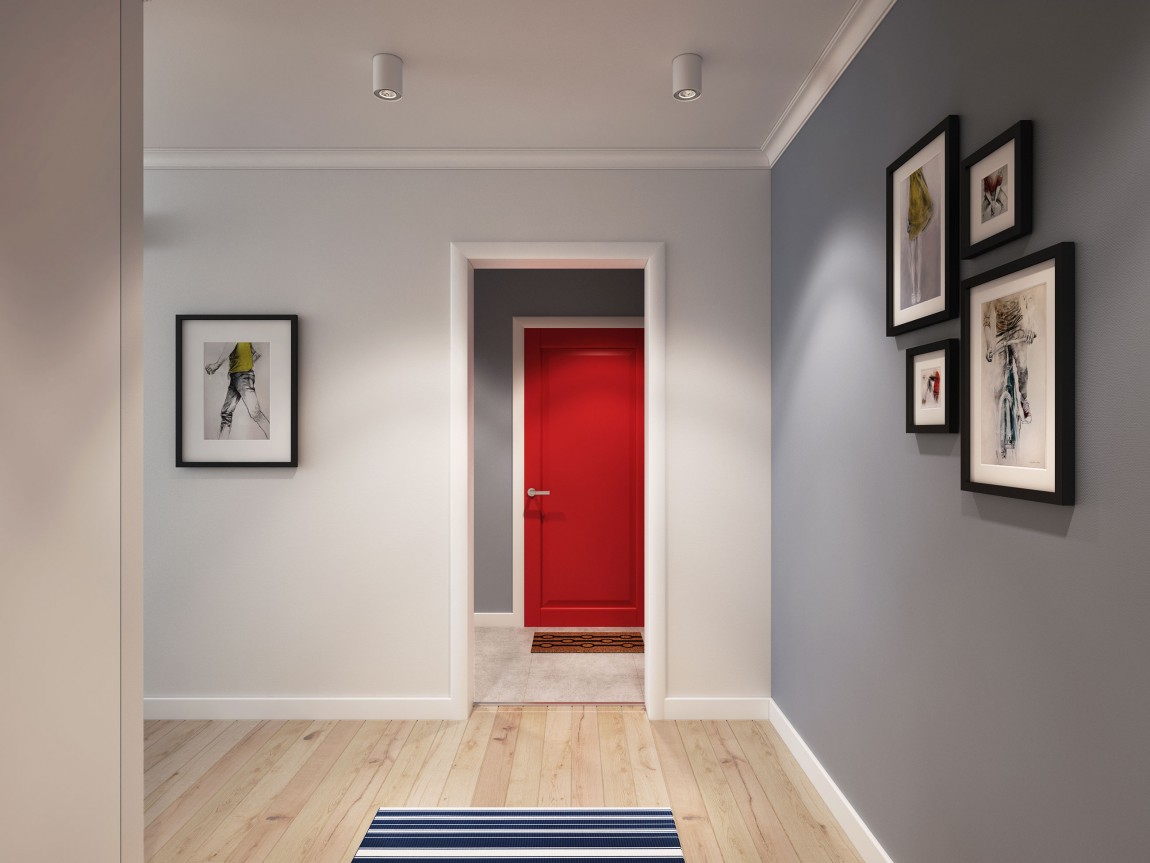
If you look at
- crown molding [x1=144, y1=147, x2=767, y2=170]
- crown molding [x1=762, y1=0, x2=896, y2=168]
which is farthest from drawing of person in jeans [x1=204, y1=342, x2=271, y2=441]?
crown molding [x1=762, y1=0, x2=896, y2=168]

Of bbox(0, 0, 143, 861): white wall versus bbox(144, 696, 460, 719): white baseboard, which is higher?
bbox(0, 0, 143, 861): white wall

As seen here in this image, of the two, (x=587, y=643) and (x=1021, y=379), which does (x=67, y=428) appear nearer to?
(x=1021, y=379)

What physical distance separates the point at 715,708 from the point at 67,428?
2.79 meters

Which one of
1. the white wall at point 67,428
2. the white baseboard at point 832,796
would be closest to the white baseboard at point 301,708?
the white baseboard at point 832,796

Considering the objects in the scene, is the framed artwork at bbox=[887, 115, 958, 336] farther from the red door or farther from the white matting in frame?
the red door

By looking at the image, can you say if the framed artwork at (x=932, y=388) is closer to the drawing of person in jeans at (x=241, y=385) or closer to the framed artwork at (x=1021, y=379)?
the framed artwork at (x=1021, y=379)

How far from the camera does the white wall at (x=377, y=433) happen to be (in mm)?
3275

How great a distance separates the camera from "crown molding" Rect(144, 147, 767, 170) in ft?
10.6

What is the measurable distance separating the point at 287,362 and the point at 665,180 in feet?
6.33

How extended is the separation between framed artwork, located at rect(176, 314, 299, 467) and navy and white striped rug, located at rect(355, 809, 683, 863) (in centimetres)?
165

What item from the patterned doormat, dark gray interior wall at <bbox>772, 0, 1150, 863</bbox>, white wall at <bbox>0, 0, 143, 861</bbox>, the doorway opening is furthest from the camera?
the doorway opening

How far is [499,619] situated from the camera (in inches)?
193

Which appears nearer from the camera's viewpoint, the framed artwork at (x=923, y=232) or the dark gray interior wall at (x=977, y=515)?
the dark gray interior wall at (x=977, y=515)

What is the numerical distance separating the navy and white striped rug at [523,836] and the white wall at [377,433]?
903 millimetres
